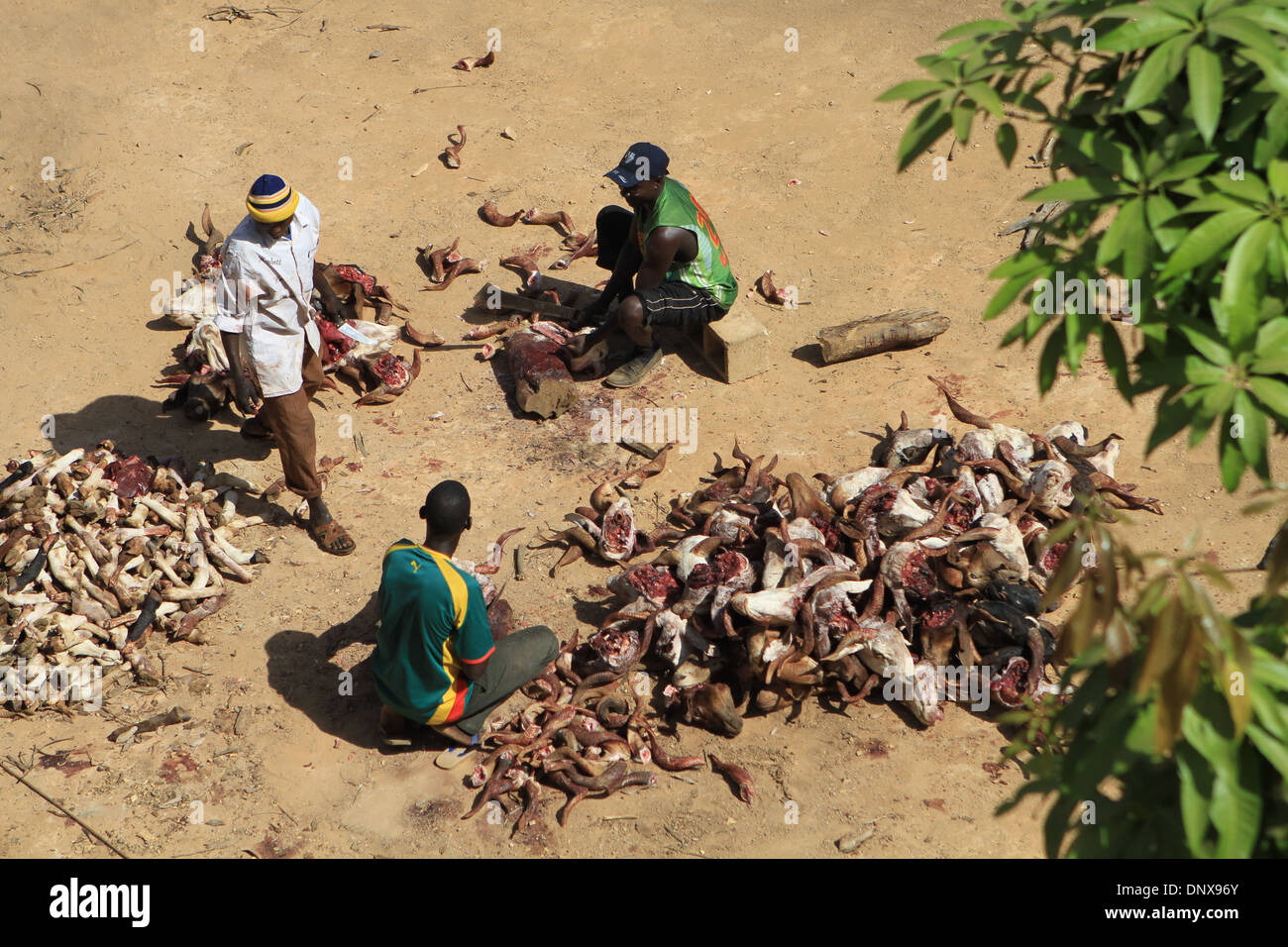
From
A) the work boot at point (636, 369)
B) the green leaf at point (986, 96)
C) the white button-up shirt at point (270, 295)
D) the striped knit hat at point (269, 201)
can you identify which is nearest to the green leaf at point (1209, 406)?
the green leaf at point (986, 96)

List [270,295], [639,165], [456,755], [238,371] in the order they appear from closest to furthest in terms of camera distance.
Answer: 1. [456,755]
2. [270,295]
3. [238,371]
4. [639,165]

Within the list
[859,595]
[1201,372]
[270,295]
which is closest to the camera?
[1201,372]

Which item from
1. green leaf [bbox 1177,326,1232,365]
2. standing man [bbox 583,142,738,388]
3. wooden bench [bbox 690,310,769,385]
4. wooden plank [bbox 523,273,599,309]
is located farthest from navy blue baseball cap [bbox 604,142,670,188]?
green leaf [bbox 1177,326,1232,365]

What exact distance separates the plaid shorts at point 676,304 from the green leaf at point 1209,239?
4915 millimetres

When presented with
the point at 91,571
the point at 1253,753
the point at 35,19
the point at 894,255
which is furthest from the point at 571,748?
the point at 35,19

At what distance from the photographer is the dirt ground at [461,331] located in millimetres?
4398

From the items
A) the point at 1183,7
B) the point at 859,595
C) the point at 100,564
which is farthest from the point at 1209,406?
the point at 100,564

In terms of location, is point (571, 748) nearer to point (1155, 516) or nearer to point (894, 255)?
point (1155, 516)

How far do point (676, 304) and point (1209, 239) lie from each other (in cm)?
496

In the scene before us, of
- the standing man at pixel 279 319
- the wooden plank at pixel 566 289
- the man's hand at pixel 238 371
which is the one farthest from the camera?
the wooden plank at pixel 566 289

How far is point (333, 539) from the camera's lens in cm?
581

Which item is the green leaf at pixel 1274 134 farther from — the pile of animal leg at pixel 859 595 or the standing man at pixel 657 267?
the standing man at pixel 657 267

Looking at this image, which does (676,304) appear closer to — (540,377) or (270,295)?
(540,377)

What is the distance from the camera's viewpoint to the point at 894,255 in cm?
784
